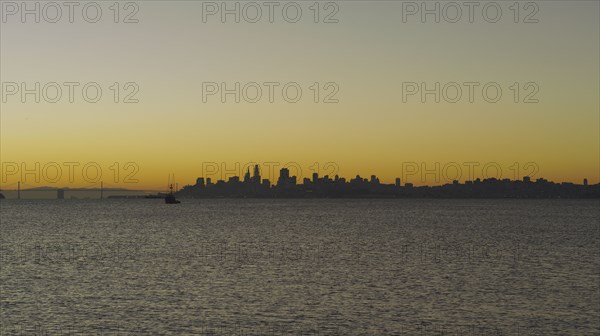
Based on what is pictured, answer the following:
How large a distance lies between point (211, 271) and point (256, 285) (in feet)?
44.7

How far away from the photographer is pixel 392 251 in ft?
343

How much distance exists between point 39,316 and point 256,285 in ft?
70.0

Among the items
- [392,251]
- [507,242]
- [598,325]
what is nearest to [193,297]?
[598,325]

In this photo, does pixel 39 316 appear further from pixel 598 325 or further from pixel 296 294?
pixel 598 325

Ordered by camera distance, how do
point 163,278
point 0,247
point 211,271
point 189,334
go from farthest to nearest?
point 0,247
point 211,271
point 163,278
point 189,334

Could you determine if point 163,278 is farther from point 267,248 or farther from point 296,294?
point 267,248

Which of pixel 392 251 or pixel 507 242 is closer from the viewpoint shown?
pixel 392 251

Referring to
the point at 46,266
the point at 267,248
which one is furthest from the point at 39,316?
the point at 267,248

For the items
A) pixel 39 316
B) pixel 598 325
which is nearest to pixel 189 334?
pixel 39 316

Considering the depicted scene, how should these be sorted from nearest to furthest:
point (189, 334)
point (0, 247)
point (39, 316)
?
1. point (189, 334)
2. point (39, 316)
3. point (0, 247)

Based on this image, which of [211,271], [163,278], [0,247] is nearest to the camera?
A: [163,278]

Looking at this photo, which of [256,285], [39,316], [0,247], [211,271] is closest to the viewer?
[39,316]

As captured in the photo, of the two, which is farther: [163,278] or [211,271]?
[211,271]

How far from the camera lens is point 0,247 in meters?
115
